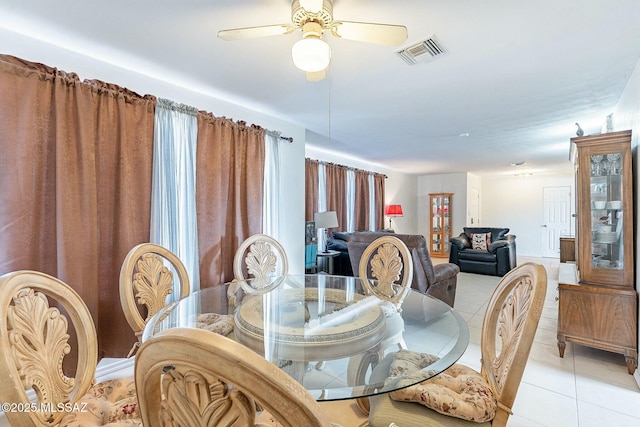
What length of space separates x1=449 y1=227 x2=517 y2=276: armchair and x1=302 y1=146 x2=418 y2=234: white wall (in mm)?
1797

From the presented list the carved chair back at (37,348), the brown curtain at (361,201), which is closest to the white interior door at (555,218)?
the brown curtain at (361,201)

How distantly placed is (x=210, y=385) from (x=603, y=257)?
3.14 m

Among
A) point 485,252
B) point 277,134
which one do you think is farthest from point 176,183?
point 485,252

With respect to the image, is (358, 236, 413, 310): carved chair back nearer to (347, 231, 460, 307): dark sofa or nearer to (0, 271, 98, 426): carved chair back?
(347, 231, 460, 307): dark sofa

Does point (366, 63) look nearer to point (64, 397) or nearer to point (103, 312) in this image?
point (64, 397)

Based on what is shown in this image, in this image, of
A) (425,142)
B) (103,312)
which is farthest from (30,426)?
(425,142)

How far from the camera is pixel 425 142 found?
180 inches

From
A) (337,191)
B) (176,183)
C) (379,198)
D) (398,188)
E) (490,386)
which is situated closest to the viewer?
(490,386)

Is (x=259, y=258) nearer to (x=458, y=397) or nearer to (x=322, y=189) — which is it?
(x=458, y=397)

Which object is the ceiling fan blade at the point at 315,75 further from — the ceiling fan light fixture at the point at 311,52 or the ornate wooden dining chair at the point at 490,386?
the ornate wooden dining chair at the point at 490,386

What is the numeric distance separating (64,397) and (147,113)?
1.97 m

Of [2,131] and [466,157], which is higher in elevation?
[466,157]

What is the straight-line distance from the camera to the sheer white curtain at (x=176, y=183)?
2.35m

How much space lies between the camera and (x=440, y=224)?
8.09 m
